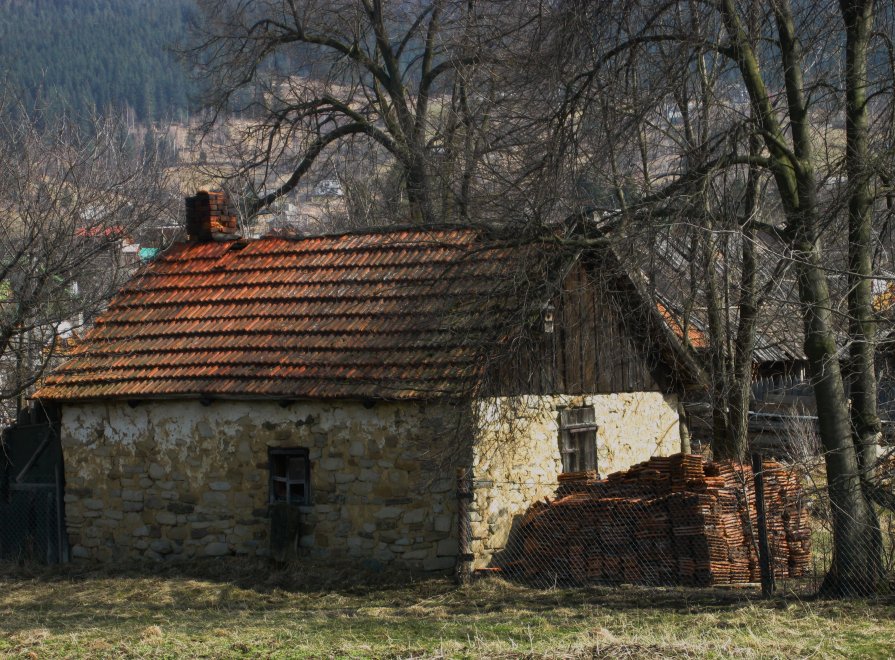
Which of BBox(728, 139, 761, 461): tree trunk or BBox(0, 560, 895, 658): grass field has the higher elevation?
BBox(728, 139, 761, 461): tree trunk

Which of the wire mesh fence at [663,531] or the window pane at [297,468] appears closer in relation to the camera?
the wire mesh fence at [663,531]

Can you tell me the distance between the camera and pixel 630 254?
37.0ft

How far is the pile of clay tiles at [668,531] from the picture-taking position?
12.7m

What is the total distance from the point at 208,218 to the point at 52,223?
10.5 feet

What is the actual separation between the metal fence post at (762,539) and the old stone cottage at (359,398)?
91.0 inches

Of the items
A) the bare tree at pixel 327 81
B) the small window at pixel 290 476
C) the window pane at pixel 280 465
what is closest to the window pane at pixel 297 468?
the small window at pixel 290 476

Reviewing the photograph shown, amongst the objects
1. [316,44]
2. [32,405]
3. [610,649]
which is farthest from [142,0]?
[610,649]

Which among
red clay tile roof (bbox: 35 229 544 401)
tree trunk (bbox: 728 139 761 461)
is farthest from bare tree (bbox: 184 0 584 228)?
tree trunk (bbox: 728 139 761 461)

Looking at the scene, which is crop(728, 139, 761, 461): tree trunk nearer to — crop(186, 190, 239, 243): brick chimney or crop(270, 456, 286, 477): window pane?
crop(270, 456, 286, 477): window pane

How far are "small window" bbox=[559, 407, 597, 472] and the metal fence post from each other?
11.7 feet

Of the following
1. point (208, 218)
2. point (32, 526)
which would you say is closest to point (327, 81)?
point (208, 218)

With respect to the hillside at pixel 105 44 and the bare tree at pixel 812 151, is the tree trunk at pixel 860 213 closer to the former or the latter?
the bare tree at pixel 812 151

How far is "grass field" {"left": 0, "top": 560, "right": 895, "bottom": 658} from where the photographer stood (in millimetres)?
8633

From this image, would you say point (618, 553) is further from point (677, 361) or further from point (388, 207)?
point (388, 207)
